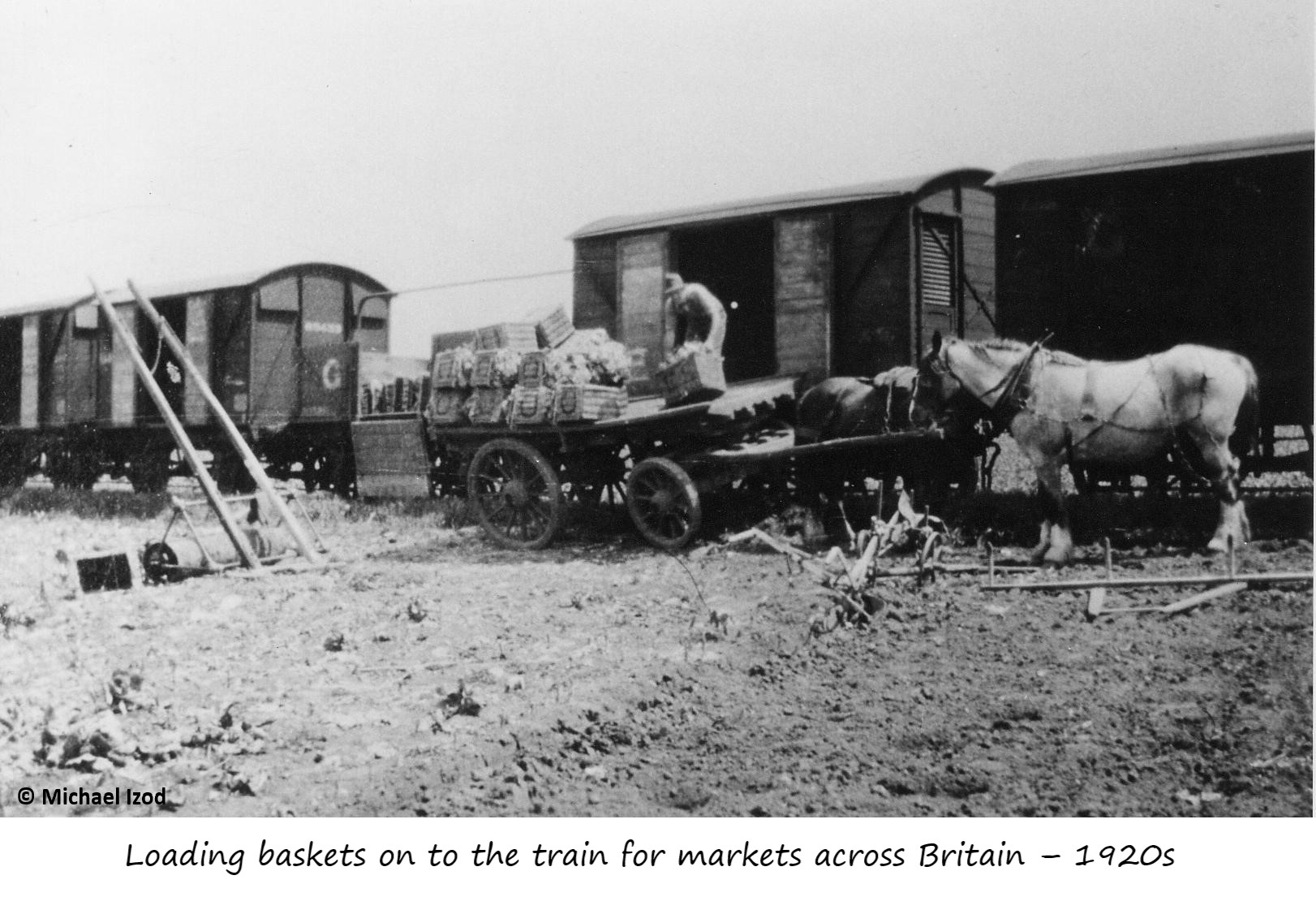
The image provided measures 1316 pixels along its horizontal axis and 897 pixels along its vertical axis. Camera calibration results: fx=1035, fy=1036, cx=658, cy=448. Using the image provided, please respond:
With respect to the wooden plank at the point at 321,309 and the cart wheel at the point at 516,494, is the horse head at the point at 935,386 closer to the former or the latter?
the cart wheel at the point at 516,494

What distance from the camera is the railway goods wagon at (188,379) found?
14.7 m

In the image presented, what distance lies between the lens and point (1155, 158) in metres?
7.74

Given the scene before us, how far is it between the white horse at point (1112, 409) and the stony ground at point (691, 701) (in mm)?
450

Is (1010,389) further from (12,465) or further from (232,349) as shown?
(12,465)

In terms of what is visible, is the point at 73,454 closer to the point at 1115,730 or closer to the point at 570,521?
the point at 570,521

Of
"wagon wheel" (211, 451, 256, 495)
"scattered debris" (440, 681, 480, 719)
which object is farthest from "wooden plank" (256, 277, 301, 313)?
"scattered debris" (440, 681, 480, 719)

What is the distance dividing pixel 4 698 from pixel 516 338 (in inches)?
212

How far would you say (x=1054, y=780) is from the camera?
4.02 metres

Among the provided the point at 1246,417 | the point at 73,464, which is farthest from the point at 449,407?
the point at 73,464

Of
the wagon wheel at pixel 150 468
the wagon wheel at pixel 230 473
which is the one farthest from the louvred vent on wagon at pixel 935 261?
the wagon wheel at pixel 150 468

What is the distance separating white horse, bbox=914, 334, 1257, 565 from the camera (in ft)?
22.1

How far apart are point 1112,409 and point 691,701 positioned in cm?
388

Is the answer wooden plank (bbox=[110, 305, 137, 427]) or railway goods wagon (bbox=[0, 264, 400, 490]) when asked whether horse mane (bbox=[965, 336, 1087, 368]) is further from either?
wooden plank (bbox=[110, 305, 137, 427])

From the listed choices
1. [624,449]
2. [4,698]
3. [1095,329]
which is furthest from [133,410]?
[1095,329]
